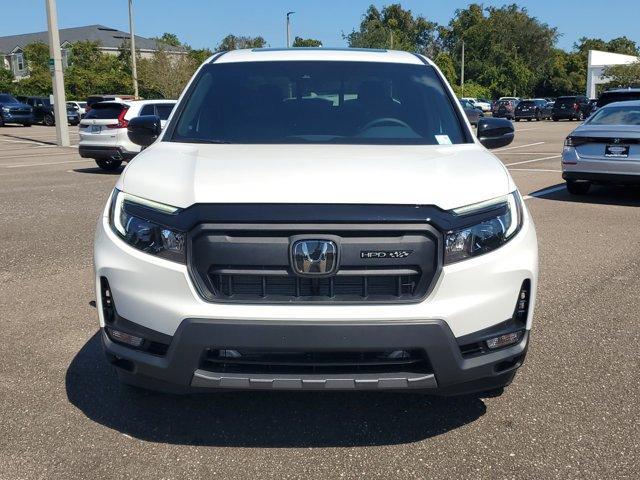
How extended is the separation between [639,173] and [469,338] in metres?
8.18

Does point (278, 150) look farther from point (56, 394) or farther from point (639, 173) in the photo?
point (639, 173)

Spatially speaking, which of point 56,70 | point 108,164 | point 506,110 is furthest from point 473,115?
point 506,110

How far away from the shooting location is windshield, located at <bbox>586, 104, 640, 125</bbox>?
34.2ft

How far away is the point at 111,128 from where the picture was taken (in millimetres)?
15219

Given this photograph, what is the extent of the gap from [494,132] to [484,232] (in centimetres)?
199

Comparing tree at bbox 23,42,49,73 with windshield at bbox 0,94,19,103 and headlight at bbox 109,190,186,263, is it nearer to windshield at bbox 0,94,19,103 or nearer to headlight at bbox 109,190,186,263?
windshield at bbox 0,94,19,103

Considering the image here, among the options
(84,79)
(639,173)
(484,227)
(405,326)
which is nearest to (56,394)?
(405,326)

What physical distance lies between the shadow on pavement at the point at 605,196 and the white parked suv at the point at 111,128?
828cm

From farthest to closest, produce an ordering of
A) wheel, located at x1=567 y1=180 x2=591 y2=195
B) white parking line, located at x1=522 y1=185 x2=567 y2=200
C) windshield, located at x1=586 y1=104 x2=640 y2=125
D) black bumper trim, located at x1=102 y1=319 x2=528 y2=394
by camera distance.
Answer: white parking line, located at x1=522 y1=185 x2=567 y2=200, wheel, located at x1=567 y1=180 x2=591 y2=195, windshield, located at x1=586 y1=104 x2=640 y2=125, black bumper trim, located at x1=102 y1=319 x2=528 y2=394

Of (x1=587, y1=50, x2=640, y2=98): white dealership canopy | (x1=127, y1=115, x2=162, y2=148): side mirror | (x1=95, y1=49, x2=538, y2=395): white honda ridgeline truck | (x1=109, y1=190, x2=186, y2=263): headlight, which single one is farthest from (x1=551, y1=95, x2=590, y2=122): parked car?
(x1=109, y1=190, x2=186, y2=263): headlight

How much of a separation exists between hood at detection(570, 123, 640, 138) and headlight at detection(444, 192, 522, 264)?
7795 millimetres

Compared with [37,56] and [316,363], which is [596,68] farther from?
[316,363]

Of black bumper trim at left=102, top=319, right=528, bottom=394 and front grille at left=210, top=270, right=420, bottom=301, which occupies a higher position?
front grille at left=210, top=270, right=420, bottom=301

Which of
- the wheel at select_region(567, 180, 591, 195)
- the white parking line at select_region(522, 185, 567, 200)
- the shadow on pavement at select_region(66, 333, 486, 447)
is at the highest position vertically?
the shadow on pavement at select_region(66, 333, 486, 447)
